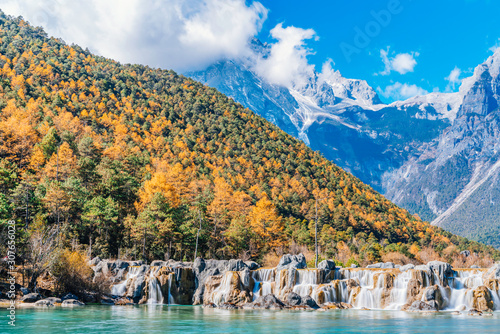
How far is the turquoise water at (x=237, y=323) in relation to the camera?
79.5 feet

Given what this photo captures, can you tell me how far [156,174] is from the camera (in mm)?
70438

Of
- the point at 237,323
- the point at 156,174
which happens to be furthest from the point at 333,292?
the point at 156,174

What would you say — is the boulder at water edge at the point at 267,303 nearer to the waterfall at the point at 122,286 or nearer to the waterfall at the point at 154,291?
the waterfall at the point at 154,291

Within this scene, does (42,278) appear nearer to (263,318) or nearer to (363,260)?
(263,318)

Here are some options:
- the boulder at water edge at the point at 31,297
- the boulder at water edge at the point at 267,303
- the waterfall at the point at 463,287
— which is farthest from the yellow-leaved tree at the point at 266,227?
the boulder at water edge at the point at 31,297

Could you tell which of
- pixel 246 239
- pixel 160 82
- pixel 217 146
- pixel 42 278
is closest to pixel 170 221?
pixel 246 239

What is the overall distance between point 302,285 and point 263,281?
4607 millimetres

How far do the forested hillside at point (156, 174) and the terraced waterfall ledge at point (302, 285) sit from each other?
9875 mm

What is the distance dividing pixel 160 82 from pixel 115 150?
82.5 m

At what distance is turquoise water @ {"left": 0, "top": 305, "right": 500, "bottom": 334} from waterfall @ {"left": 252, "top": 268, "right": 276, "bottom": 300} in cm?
1212

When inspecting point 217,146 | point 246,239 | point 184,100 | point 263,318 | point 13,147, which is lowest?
point 263,318

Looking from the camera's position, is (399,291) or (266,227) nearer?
(399,291)

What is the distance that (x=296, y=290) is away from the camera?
43625 millimetres

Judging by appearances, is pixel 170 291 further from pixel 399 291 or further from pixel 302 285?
pixel 399 291
